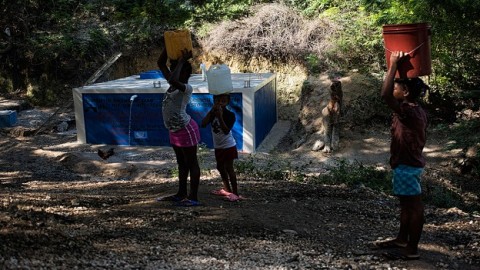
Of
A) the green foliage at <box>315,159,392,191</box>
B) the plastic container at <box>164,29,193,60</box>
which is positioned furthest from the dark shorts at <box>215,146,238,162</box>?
the green foliage at <box>315,159,392,191</box>

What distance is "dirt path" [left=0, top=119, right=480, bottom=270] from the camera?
3619mm

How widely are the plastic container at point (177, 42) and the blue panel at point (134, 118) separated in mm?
6665

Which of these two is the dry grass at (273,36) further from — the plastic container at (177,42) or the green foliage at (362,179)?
the plastic container at (177,42)

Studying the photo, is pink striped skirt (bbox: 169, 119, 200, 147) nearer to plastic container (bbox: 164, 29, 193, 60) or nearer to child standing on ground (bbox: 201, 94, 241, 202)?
child standing on ground (bbox: 201, 94, 241, 202)

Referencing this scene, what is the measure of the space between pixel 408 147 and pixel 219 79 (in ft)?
7.02

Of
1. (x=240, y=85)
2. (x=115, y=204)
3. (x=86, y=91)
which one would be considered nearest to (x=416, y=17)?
(x=240, y=85)

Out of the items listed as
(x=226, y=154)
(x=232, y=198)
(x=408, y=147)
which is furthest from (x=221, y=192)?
(x=408, y=147)

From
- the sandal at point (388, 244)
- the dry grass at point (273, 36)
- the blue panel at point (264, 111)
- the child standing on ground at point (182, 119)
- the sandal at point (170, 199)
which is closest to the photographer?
the sandal at point (388, 244)

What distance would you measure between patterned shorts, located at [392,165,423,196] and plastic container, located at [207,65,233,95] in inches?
81.8

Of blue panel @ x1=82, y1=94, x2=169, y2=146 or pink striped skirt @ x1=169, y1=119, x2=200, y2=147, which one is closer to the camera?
pink striped skirt @ x1=169, y1=119, x2=200, y2=147

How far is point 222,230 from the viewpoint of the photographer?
4.42 m

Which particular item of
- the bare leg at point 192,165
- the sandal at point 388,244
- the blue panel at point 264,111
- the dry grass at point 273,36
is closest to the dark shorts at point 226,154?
the bare leg at point 192,165

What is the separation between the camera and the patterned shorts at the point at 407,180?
3781mm

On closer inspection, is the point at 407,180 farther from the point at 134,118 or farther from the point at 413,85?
the point at 134,118
